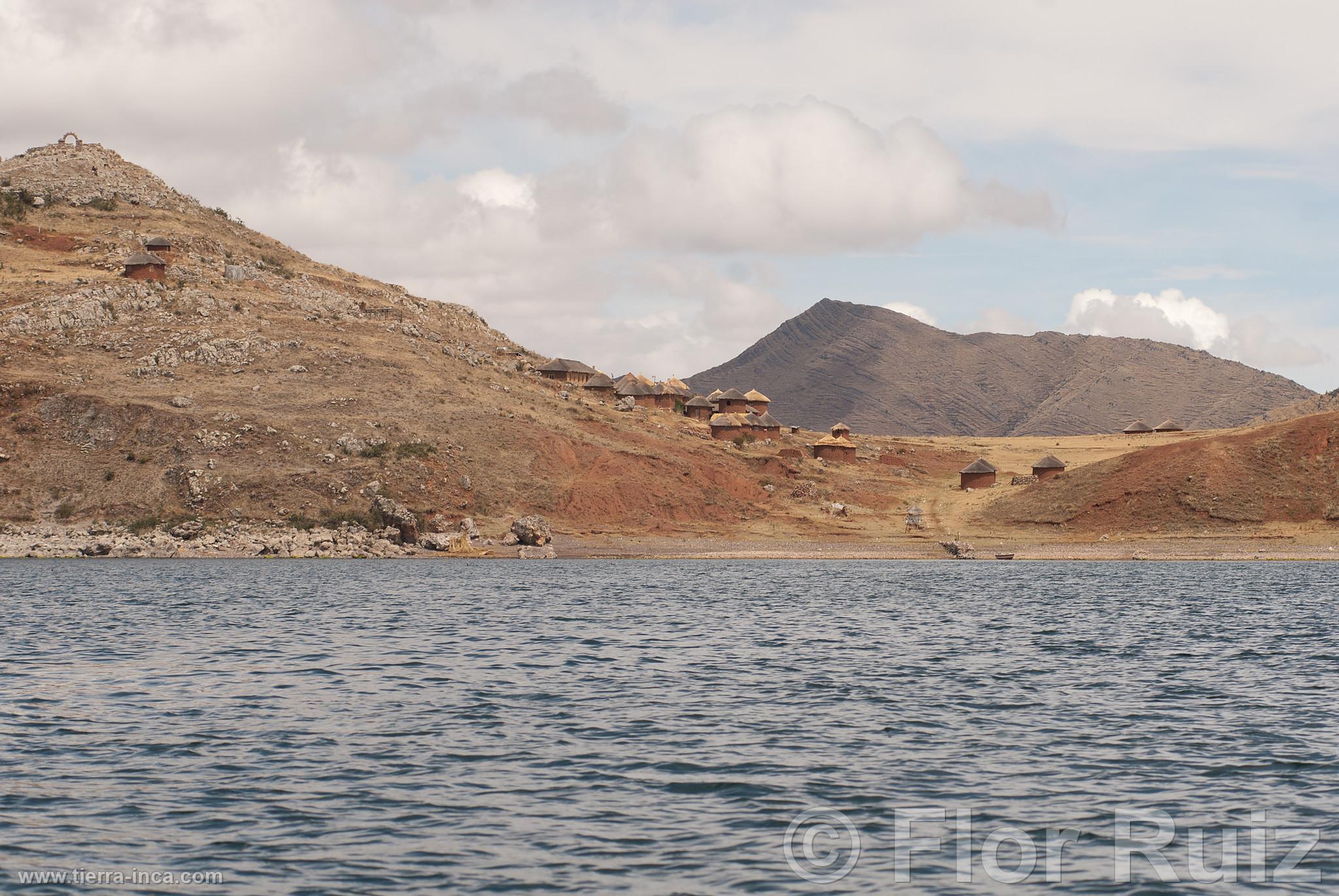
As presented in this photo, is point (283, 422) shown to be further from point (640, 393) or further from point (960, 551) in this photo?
point (640, 393)

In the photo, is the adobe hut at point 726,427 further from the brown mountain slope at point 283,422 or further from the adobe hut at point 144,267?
the adobe hut at point 144,267

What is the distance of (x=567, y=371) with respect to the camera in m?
163

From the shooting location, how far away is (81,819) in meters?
18.4

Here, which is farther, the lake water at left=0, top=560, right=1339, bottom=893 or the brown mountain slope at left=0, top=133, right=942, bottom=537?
the brown mountain slope at left=0, top=133, right=942, bottom=537

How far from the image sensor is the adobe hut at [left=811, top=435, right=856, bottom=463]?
14575 centimetres

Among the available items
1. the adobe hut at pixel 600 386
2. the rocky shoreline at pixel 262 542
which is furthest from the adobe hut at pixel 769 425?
the rocky shoreline at pixel 262 542

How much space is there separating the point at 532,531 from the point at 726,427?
5725 cm

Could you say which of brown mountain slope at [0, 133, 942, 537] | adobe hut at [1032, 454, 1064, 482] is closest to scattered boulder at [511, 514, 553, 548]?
brown mountain slope at [0, 133, 942, 537]

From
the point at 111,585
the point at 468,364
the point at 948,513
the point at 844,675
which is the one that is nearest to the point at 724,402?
the point at 468,364

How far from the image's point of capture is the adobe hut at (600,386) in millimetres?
163125

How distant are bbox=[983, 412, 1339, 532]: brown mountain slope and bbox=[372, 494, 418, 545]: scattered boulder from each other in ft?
171

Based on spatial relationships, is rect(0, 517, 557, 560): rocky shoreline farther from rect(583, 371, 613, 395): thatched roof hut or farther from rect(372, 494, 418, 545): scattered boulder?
rect(583, 371, 613, 395): thatched roof hut

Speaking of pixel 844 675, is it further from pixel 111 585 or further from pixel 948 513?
pixel 948 513

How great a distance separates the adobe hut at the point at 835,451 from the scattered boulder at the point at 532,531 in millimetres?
54778
